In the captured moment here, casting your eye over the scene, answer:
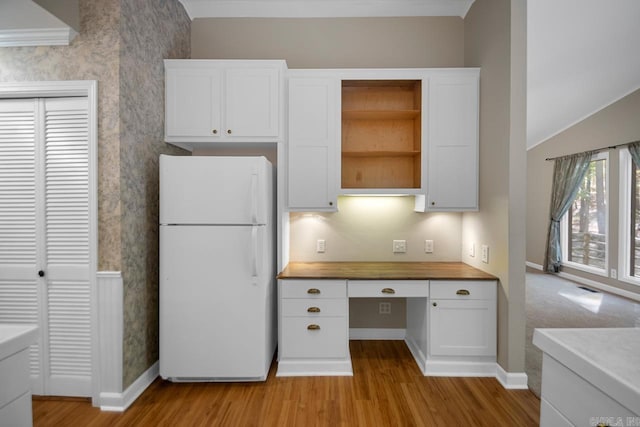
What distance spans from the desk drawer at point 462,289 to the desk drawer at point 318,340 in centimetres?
75

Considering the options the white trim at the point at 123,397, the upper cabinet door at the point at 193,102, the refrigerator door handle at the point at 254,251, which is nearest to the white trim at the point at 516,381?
the refrigerator door handle at the point at 254,251

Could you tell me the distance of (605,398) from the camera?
2.42ft

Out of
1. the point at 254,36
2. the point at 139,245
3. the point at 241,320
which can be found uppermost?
the point at 254,36

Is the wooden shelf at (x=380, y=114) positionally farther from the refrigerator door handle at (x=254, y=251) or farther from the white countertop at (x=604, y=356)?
the white countertop at (x=604, y=356)

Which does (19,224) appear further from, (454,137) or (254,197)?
(454,137)

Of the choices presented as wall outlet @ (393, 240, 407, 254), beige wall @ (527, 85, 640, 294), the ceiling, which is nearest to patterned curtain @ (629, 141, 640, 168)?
beige wall @ (527, 85, 640, 294)

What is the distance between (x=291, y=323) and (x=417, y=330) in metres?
1.12

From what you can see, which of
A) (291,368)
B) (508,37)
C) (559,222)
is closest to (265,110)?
(508,37)

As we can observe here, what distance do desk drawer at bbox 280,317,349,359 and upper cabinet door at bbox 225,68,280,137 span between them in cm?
157

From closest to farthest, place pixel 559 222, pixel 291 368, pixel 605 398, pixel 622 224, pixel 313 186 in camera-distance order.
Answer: pixel 605 398 < pixel 291 368 < pixel 313 186 < pixel 622 224 < pixel 559 222

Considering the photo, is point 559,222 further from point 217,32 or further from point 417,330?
point 217,32

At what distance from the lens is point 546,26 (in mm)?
3127

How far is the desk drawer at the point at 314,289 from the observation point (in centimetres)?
241

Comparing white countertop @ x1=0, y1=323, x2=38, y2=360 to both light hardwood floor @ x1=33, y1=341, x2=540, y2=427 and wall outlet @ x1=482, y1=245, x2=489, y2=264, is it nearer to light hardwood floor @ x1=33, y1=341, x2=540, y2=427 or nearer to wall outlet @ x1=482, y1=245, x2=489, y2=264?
light hardwood floor @ x1=33, y1=341, x2=540, y2=427
